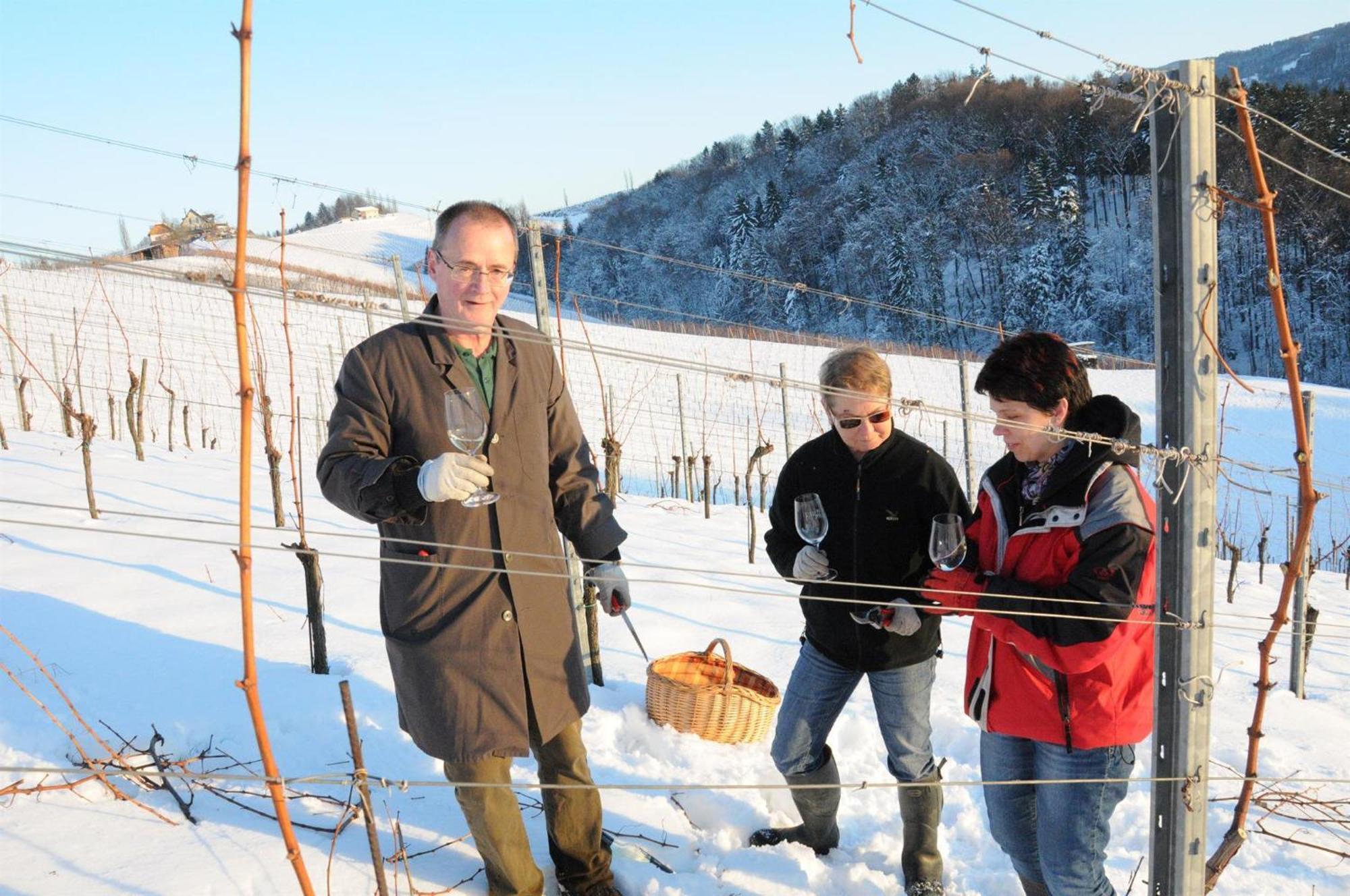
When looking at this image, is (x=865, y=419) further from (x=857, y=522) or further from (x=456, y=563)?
(x=456, y=563)

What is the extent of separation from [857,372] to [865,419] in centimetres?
13

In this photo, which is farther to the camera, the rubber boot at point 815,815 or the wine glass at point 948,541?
the rubber boot at point 815,815

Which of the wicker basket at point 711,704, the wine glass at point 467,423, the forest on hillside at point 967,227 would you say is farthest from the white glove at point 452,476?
the forest on hillside at point 967,227

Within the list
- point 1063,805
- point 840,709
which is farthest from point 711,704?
point 1063,805

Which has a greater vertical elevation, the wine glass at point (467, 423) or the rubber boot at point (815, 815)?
the wine glass at point (467, 423)

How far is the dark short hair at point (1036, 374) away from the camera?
6.23 ft

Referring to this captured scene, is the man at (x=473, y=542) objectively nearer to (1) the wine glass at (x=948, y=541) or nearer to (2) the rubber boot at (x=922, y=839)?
(1) the wine glass at (x=948, y=541)

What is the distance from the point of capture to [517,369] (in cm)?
210

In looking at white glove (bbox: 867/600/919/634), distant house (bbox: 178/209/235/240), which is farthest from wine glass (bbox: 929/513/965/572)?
distant house (bbox: 178/209/235/240)

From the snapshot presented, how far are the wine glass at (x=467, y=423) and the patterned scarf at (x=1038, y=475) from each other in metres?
1.22

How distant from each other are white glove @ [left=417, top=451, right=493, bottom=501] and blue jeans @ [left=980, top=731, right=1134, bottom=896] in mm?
1330

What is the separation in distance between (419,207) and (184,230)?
1140 mm

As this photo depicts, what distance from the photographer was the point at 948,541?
6.40 ft

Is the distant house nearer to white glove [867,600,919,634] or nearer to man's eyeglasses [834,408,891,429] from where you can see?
man's eyeglasses [834,408,891,429]
